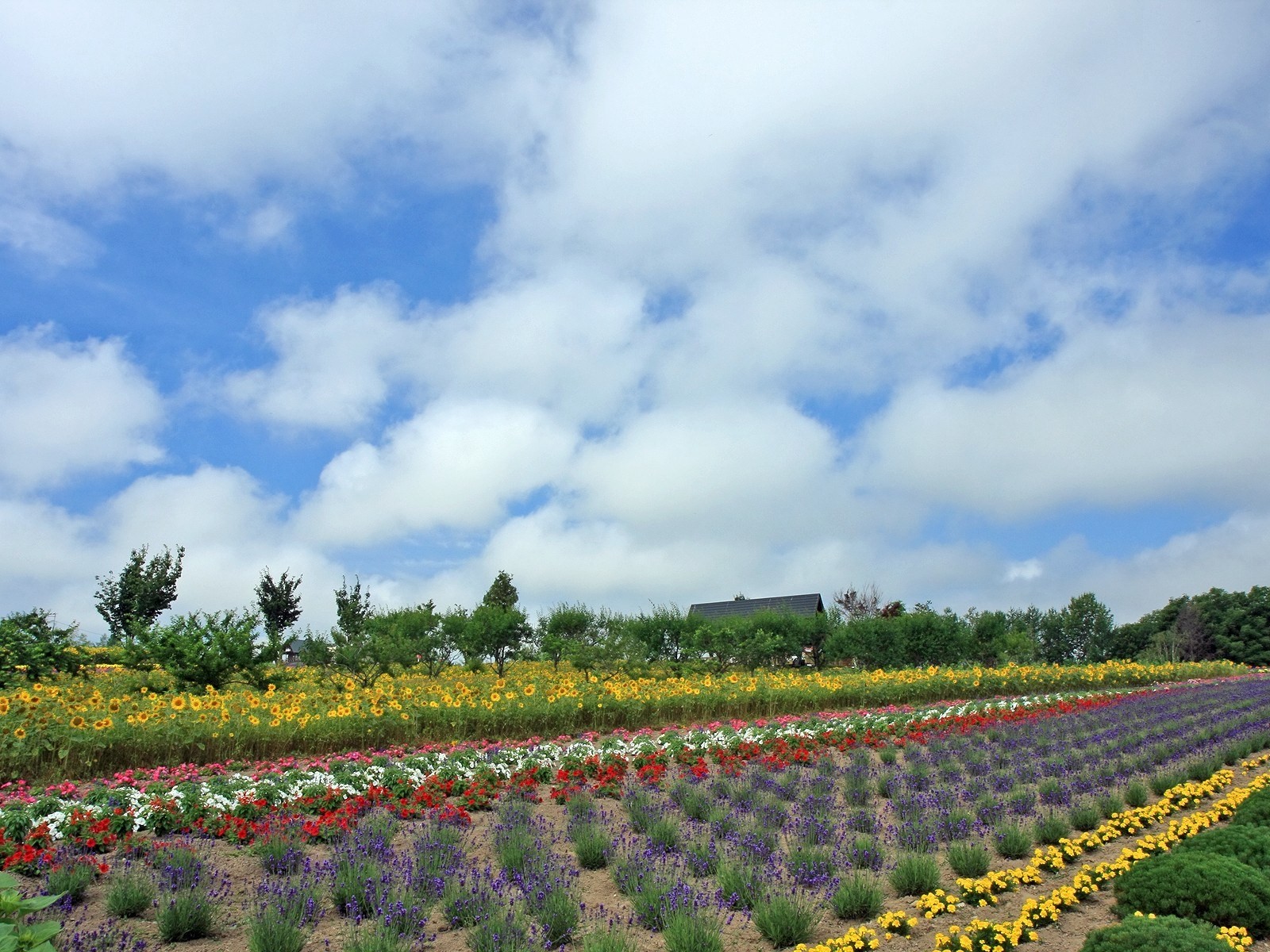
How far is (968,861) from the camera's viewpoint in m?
6.07

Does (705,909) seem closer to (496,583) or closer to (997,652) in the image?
(997,652)

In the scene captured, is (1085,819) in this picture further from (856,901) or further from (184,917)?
(184,917)

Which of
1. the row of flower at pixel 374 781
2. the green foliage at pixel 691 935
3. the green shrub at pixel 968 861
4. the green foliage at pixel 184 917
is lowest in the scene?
the green shrub at pixel 968 861

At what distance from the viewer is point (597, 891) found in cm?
566

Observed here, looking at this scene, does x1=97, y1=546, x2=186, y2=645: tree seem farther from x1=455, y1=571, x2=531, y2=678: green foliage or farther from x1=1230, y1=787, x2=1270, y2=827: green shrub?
x1=1230, y1=787, x2=1270, y2=827: green shrub

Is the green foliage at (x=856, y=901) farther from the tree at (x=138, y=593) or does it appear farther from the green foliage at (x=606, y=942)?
the tree at (x=138, y=593)

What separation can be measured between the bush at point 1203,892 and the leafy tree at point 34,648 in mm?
14014

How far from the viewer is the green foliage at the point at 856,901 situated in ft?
17.3

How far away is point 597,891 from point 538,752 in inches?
160

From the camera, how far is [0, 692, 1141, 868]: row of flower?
20.0 feet

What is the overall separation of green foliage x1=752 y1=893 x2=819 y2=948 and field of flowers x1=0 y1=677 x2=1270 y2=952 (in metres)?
0.02

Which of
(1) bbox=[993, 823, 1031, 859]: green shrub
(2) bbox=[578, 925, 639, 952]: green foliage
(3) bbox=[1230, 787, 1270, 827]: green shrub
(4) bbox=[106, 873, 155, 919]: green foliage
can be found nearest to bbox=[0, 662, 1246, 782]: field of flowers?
(4) bbox=[106, 873, 155, 919]: green foliage

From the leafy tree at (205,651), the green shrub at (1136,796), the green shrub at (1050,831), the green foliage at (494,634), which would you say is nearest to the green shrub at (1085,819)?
the green shrub at (1050,831)

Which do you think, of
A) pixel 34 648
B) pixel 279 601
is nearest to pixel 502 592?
pixel 279 601
